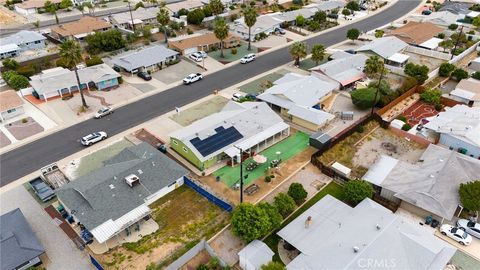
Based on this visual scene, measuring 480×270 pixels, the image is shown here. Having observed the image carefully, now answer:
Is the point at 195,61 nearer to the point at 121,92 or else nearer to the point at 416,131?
the point at 121,92

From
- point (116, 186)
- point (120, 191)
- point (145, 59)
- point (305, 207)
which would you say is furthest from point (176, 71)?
point (305, 207)

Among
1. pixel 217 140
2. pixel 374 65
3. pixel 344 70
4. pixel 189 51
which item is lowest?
pixel 217 140

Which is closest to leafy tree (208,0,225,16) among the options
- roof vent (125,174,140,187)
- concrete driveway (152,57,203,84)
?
concrete driveway (152,57,203,84)

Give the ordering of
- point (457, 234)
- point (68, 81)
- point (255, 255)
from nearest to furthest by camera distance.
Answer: point (255, 255), point (457, 234), point (68, 81)

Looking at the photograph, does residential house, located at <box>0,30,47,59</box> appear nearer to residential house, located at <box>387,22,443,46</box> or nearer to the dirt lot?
the dirt lot

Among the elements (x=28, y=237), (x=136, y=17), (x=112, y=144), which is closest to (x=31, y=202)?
(x=28, y=237)

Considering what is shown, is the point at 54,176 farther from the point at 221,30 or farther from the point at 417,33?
the point at 417,33

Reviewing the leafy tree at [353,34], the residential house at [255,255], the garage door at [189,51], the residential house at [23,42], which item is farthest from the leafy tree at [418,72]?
the residential house at [23,42]
